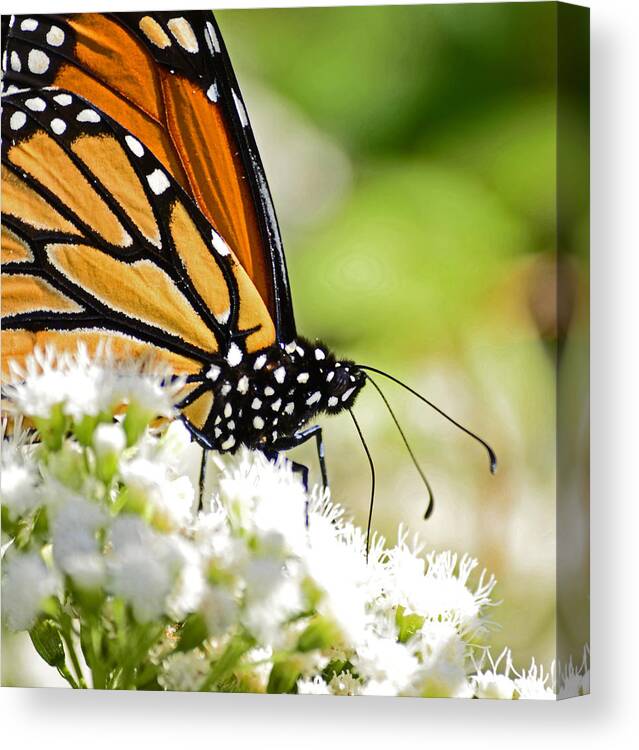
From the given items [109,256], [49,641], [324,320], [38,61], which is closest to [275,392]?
[324,320]

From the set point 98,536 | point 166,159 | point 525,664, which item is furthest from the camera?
point 166,159

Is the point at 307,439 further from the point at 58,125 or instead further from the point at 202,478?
the point at 58,125

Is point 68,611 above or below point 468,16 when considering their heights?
below

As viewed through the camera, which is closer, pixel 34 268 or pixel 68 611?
pixel 68 611

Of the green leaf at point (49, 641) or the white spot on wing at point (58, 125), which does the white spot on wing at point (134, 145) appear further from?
the green leaf at point (49, 641)

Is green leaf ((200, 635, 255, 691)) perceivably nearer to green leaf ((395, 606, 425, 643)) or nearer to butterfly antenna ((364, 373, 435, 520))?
green leaf ((395, 606, 425, 643))

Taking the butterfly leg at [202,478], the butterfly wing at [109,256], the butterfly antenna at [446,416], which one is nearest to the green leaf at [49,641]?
the butterfly leg at [202,478]

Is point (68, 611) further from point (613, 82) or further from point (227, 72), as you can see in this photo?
point (613, 82)

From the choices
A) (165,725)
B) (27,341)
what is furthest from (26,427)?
(165,725)
